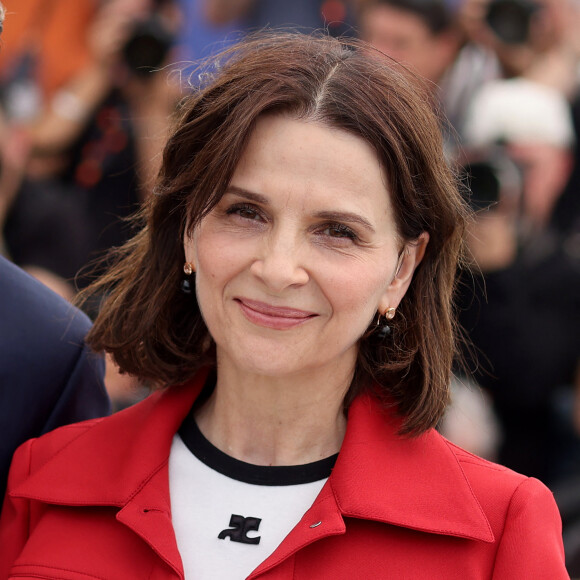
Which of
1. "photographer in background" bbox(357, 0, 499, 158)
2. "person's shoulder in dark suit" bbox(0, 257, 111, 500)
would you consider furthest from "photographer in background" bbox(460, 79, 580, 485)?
"person's shoulder in dark suit" bbox(0, 257, 111, 500)

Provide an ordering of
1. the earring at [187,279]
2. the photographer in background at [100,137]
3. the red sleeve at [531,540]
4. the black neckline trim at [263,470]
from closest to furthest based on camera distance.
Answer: the red sleeve at [531,540], the black neckline trim at [263,470], the earring at [187,279], the photographer in background at [100,137]

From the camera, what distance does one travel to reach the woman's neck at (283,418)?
2.28 meters

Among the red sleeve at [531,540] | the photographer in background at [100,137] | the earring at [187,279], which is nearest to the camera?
the red sleeve at [531,540]

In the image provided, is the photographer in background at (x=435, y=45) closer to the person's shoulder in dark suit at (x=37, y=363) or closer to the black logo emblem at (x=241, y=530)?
the person's shoulder in dark suit at (x=37, y=363)

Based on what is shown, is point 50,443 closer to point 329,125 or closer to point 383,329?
point 383,329

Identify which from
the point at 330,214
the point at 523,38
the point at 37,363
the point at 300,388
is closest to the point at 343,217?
the point at 330,214

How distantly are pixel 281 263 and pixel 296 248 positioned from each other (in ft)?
0.16

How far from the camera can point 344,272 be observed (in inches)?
82.4

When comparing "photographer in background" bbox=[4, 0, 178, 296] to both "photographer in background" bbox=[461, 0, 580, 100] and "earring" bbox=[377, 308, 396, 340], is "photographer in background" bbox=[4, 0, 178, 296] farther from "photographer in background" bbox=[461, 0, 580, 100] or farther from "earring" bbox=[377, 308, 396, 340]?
"earring" bbox=[377, 308, 396, 340]

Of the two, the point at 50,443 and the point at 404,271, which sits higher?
the point at 404,271

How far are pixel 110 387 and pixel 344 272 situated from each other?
233cm

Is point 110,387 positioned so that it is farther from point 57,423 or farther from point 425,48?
point 425,48

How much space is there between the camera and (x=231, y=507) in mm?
2211

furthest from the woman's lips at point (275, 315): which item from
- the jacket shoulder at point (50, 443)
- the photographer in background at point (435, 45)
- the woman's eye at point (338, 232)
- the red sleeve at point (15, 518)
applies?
the photographer in background at point (435, 45)
